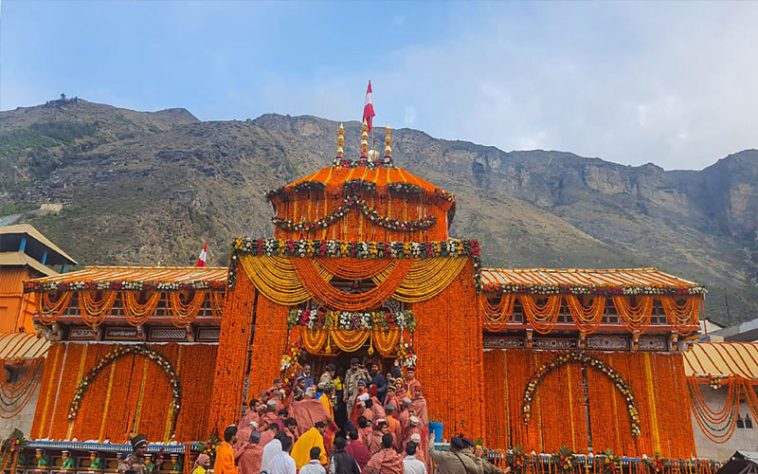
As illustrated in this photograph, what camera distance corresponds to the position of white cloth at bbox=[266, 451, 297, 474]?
7512 millimetres

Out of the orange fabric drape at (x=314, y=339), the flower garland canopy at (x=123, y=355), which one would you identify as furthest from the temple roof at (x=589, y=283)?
the flower garland canopy at (x=123, y=355)

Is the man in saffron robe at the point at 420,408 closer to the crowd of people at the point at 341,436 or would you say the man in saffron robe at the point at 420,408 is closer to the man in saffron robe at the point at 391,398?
the crowd of people at the point at 341,436

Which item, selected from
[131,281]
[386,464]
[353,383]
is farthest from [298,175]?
[386,464]

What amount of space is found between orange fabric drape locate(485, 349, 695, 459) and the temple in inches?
1.4

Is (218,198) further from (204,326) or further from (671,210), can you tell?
(671,210)

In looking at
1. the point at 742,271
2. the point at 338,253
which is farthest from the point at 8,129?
the point at 742,271

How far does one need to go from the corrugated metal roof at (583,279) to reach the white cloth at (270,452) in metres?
8.38

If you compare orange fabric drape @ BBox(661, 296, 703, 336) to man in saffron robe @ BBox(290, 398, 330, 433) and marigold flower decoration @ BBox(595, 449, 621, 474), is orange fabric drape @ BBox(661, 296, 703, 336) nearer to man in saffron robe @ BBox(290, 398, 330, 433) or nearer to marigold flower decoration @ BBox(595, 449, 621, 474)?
marigold flower decoration @ BBox(595, 449, 621, 474)

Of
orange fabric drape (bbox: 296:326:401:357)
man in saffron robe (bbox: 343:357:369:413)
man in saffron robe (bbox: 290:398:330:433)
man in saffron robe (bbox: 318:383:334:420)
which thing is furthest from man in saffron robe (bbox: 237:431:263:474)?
orange fabric drape (bbox: 296:326:401:357)

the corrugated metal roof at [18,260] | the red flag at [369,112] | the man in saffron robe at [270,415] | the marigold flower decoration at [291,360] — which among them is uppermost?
the red flag at [369,112]

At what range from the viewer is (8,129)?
76.2 m

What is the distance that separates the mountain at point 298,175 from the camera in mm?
54188

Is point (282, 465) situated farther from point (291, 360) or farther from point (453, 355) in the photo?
point (453, 355)

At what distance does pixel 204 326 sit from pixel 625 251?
64468mm
